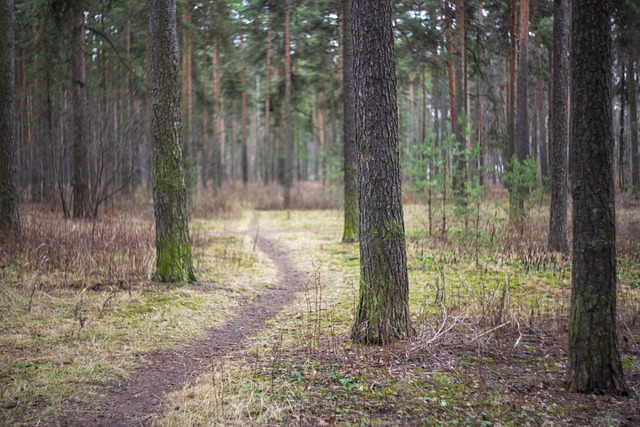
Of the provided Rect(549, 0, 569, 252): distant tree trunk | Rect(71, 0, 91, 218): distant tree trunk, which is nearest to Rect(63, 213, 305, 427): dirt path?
Rect(549, 0, 569, 252): distant tree trunk

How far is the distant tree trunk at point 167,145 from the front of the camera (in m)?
7.33

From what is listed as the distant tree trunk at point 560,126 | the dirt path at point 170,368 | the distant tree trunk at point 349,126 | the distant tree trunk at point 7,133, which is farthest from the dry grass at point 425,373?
the distant tree trunk at point 7,133

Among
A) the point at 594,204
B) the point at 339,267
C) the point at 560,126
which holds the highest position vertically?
the point at 560,126

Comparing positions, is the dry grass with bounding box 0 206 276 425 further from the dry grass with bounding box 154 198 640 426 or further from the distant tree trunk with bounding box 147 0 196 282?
the dry grass with bounding box 154 198 640 426

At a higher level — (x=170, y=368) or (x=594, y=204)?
(x=594, y=204)

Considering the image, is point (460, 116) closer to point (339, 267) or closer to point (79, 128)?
point (339, 267)

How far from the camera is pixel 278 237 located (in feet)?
45.9

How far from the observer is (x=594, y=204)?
3.78 meters

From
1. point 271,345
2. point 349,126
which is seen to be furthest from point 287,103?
point 271,345

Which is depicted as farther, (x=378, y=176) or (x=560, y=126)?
(x=560, y=126)

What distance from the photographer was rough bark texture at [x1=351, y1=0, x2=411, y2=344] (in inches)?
191

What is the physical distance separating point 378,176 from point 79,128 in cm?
1019

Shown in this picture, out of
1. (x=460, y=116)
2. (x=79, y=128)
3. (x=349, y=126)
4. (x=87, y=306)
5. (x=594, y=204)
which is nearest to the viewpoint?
(x=594, y=204)

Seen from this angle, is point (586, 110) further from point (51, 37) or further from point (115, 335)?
point (51, 37)
